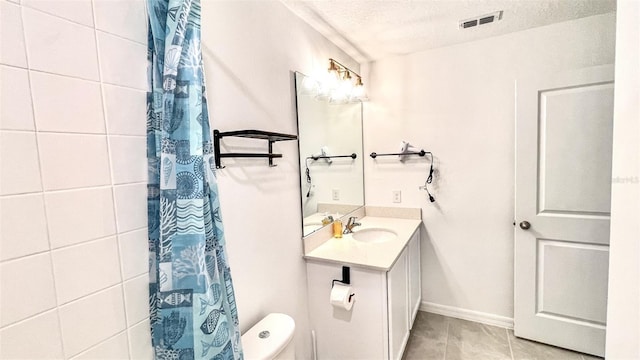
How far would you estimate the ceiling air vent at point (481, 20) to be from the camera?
1838 millimetres

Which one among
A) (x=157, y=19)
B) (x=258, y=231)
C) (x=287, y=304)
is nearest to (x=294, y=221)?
(x=258, y=231)

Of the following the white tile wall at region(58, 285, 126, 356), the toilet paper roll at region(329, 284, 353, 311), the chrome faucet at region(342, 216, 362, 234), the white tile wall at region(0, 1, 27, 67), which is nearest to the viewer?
the white tile wall at region(0, 1, 27, 67)

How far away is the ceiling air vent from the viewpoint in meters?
1.84

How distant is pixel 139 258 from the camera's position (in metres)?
0.92

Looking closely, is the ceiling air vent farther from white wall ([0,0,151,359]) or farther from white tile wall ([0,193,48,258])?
white tile wall ([0,193,48,258])

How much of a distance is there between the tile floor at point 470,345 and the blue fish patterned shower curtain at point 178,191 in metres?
1.70

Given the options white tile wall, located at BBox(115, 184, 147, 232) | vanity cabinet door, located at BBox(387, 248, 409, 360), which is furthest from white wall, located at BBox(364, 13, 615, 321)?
white tile wall, located at BBox(115, 184, 147, 232)

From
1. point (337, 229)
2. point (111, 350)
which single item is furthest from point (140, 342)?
point (337, 229)

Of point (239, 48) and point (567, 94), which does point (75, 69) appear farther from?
point (567, 94)

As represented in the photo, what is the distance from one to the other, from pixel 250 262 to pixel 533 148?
2045 millimetres

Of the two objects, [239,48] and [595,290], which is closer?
[239,48]

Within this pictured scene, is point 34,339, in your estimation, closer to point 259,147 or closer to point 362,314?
point 259,147

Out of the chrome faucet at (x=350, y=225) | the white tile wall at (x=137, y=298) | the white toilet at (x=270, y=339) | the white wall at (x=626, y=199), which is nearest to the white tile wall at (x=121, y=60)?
the white tile wall at (x=137, y=298)

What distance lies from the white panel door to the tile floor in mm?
86
